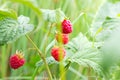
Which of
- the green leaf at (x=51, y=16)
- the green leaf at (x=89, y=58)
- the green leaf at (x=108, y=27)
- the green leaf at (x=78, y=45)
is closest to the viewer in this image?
the green leaf at (x=108, y=27)

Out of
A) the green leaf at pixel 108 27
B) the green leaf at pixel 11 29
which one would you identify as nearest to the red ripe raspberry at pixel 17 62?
the green leaf at pixel 11 29

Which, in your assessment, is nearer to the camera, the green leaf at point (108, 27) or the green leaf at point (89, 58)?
the green leaf at point (108, 27)

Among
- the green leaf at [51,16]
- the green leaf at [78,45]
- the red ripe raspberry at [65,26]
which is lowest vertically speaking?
the green leaf at [78,45]

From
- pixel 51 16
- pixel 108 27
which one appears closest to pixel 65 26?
pixel 51 16

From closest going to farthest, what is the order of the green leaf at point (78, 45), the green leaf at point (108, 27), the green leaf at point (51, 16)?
the green leaf at point (108, 27)
the green leaf at point (51, 16)
the green leaf at point (78, 45)

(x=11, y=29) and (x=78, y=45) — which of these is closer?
(x=11, y=29)

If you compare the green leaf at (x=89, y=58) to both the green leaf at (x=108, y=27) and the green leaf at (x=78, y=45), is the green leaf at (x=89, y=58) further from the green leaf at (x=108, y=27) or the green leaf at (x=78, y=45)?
the green leaf at (x=108, y=27)

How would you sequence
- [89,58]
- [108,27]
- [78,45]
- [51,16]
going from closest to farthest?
1. [108,27]
2. [51,16]
3. [89,58]
4. [78,45]

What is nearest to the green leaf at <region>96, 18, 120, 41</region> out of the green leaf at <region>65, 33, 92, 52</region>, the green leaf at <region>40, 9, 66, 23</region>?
the green leaf at <region>40, 9, 66, 23</region>

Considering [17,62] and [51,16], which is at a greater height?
[51,16]

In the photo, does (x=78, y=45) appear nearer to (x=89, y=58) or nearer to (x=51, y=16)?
(x=89, y=58)

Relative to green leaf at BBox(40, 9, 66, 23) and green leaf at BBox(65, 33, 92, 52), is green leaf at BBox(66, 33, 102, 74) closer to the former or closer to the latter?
green leaf at BBox(65, 33, 92, 52)
